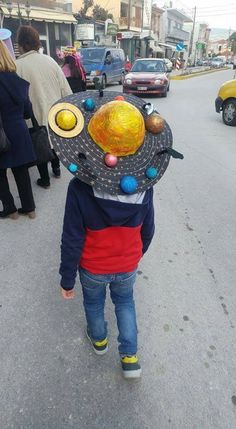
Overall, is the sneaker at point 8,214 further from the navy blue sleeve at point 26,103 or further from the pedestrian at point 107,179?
the pedestrian at point 107,179

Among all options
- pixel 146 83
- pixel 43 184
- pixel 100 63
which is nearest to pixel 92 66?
pixel 100 63

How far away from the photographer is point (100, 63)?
1527cm

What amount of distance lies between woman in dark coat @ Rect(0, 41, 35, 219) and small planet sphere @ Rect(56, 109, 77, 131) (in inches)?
74.6

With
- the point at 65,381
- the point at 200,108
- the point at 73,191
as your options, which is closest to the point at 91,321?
the point at 65,381

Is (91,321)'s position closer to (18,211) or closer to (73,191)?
(73,191)

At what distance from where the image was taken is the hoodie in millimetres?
1483

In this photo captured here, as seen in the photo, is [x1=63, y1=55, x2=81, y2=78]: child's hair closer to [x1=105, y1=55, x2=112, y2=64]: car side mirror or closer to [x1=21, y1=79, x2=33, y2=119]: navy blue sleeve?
[x1=21, y1=79, x2=33, y2=119]: navy blue sleeve

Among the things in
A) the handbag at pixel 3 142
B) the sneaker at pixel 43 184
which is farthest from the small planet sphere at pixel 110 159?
the sneaker at pixel 43 184

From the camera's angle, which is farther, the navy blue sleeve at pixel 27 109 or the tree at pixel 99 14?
the tree at pixel 99 14

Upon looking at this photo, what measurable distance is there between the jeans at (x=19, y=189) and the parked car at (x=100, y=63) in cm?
1206

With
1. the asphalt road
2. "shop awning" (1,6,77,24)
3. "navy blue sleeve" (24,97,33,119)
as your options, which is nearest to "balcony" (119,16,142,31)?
"shop awning" (1,6,77,24)

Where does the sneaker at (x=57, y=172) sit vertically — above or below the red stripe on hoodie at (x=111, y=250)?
below

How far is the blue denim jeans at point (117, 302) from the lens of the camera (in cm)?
175

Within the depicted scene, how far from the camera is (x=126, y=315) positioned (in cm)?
185
